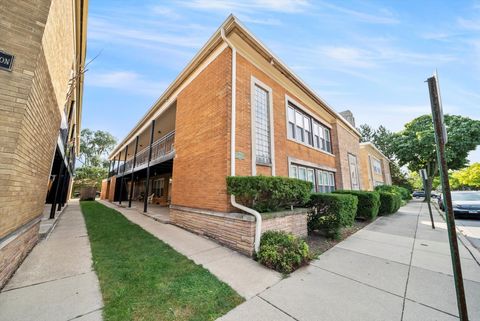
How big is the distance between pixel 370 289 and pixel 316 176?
8401 mm

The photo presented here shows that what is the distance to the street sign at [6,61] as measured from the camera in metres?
A: 2.97

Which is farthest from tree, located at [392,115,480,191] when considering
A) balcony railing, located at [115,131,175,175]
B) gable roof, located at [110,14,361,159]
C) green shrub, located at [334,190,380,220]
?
balcony railing, located at [115,131,175,175]

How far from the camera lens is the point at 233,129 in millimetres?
6398

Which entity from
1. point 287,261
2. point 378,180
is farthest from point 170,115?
point 378,180

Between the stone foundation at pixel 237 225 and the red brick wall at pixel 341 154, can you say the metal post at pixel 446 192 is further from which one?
the red brick wall at pixel 341 154

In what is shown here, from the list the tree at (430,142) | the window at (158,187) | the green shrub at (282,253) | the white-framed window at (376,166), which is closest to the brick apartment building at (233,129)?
the green shrub at (282,253)

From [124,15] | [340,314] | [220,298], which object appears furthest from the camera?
[124,15]

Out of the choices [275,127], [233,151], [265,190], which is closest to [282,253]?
[265,190]

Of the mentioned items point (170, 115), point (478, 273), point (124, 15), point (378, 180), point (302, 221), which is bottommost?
point (478, 273)

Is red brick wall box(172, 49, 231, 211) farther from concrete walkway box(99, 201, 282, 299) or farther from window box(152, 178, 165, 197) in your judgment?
window box(152, 178, 165, 197)

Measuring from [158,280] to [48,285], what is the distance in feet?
5.93

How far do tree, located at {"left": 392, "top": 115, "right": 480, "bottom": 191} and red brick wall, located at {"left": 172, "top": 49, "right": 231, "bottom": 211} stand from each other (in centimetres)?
2424

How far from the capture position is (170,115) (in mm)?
12703

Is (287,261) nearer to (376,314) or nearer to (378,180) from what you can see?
(376,314)
